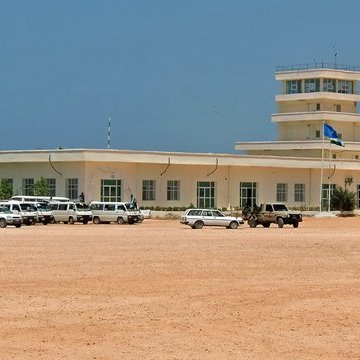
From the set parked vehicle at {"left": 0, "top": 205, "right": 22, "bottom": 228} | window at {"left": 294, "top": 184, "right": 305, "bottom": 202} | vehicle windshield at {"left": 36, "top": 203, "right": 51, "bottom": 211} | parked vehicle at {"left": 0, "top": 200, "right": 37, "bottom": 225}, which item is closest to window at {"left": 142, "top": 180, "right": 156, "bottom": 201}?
window at {"left": 294, "top": 184, "right": 305, "bottom": 202}

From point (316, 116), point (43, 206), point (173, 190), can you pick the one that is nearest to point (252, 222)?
point (43, 206)

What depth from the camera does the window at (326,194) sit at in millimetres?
81938

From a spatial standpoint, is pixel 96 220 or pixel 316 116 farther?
pixel 316 116

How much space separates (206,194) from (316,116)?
14969mm

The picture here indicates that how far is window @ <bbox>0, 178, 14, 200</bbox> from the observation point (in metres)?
73.6

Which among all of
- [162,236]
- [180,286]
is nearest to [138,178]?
[162,236]

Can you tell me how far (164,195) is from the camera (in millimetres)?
74125

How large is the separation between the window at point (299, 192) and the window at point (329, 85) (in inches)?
404

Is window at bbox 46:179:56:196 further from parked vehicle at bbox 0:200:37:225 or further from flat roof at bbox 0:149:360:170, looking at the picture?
parked vehicle at bbox 0:200:37:225

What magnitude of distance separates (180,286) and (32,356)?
9.10 meters

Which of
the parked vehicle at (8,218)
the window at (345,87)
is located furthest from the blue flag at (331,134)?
the parked vehicle at (8,218)

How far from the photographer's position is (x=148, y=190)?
73688 millimetres

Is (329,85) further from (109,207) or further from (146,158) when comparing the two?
(109,207)

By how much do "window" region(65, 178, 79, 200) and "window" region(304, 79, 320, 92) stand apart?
2610 cm
